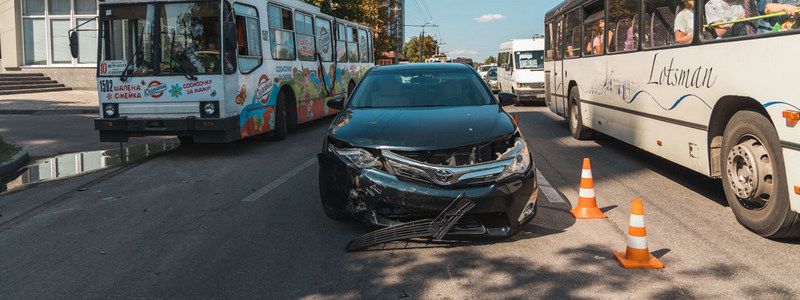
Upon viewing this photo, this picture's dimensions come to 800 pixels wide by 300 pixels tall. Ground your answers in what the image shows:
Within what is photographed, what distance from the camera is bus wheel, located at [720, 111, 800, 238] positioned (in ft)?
15.4

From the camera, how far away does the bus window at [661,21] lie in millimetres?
6871

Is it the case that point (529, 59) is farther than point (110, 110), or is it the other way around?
point (529, 59)

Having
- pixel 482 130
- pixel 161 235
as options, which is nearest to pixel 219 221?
pixel 161 235

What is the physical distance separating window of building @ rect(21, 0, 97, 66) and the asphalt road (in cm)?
2271

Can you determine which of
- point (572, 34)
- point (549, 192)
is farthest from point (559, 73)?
point (549, 192)

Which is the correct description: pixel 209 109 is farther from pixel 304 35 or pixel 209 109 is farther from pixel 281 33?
pixel 304 35

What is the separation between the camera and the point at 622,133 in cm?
891

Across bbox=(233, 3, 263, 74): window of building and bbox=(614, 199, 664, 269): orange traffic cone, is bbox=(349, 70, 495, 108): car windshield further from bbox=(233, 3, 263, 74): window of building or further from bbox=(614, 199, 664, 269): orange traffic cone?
bbox=(233, 3, 263, 74): window of building

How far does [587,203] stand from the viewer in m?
5.82

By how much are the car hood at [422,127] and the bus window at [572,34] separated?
20.3ft

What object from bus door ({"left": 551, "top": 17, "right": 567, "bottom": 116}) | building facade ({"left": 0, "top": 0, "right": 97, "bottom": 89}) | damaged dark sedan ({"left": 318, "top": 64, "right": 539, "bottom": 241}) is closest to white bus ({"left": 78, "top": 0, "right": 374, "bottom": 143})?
damaged dark sedan ({"left": 318, "top": 64, "right": 539, "bottom": 241})

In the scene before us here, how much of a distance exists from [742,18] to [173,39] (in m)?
7.75

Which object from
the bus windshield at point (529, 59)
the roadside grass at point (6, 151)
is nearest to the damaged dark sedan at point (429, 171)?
the roadside grass at point (6, 151)

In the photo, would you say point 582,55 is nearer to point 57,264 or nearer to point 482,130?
point 482,130
